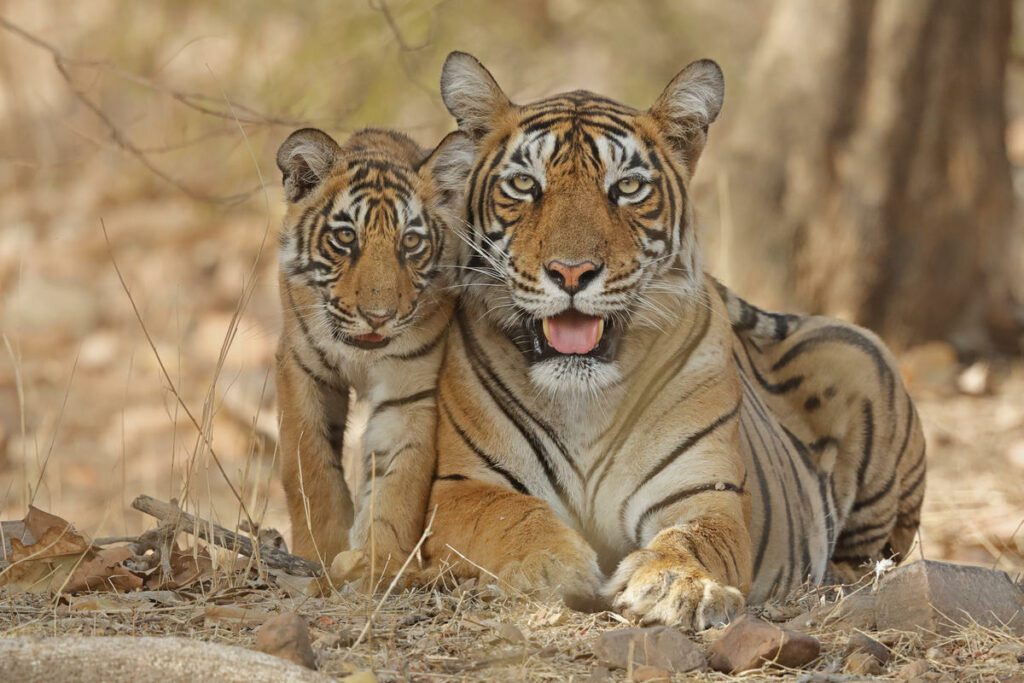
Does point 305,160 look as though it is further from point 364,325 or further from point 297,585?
point 297,585

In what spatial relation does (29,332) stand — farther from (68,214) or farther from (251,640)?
(251,640)

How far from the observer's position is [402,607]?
11.9 feet

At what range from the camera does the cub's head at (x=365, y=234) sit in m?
3.99

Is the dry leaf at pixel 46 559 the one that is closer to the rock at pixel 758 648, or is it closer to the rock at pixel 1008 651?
the rock at pixel 758 648

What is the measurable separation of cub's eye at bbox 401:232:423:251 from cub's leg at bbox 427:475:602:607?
69 centimetres

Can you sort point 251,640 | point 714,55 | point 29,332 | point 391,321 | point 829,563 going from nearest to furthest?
point 251,640 → point 391,321 → point 829,563 → point 29,332 → point 714,55

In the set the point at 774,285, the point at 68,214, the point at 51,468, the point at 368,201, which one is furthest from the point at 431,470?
the point at 68,214

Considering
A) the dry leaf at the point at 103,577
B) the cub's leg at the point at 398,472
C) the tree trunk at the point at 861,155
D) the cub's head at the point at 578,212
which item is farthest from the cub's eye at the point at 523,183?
the tree trunk at the point at 861,155

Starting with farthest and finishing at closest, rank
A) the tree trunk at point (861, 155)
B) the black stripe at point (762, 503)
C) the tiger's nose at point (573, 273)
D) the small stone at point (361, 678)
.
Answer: the tree trunk at point (861, 155) < the black stripe at point (762, 503) < the tiger's nose at point (573, 273) < the small stone at point (361, 678)

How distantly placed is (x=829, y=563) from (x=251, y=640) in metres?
2.95

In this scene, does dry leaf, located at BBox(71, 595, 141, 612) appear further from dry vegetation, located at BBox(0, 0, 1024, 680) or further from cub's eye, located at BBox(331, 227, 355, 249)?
dry vegetation, located at BBox(0, 0, 1024, 680)

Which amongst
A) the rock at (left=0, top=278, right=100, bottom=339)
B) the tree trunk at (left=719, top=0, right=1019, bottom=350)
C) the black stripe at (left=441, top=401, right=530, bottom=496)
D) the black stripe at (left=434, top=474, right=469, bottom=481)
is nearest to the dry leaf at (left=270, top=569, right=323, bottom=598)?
the black stripe at (left=434, top=474, right=469, bottom=481)

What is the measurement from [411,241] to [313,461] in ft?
2.46

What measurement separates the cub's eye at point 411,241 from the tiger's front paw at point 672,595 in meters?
1.13
